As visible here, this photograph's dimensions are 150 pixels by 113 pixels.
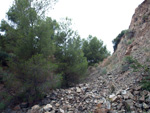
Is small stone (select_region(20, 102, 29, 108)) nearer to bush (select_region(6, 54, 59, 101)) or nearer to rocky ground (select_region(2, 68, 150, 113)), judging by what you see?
rocky ground (select_region(2, 68, 150, 113))

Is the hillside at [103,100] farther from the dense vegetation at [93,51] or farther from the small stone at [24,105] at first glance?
the dense vegetation at [93,51]

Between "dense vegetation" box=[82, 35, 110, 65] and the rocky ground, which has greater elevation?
"dense vegetation" box=[82, 35, 110, 65]

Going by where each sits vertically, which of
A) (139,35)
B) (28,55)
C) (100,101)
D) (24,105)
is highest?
(139,35)

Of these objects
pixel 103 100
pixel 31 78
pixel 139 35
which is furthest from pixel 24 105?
pixel 139 35

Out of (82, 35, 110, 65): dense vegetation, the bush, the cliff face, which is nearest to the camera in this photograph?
the bush

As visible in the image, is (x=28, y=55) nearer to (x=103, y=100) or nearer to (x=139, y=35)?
(x=103, y=100)

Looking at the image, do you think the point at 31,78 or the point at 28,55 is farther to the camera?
the point at 28,55

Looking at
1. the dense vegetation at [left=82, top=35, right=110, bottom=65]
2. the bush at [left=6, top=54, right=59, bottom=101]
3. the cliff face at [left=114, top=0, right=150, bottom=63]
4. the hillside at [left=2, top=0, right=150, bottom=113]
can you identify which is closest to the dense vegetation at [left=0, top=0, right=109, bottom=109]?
the bush at [left=6, top=54, right=59, bottom=101]

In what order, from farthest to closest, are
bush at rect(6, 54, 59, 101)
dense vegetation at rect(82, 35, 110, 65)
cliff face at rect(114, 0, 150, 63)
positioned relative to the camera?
dense vegetation at rect(82, 35, 110, 65)
cliff face at rect(114, 0, 150, 63)
bush at rect(6, 54, 59, 101)

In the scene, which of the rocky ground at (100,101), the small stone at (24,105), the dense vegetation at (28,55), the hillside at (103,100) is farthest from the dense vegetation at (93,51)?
the small stone at (24,105)

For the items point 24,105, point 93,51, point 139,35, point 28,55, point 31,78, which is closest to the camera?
point 24,105

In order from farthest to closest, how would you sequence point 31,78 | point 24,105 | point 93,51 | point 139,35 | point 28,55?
point 93,51
point 139,35
point 28,55
point 31,78
point 24,105

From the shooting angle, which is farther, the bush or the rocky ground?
the bush

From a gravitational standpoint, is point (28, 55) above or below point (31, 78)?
above
